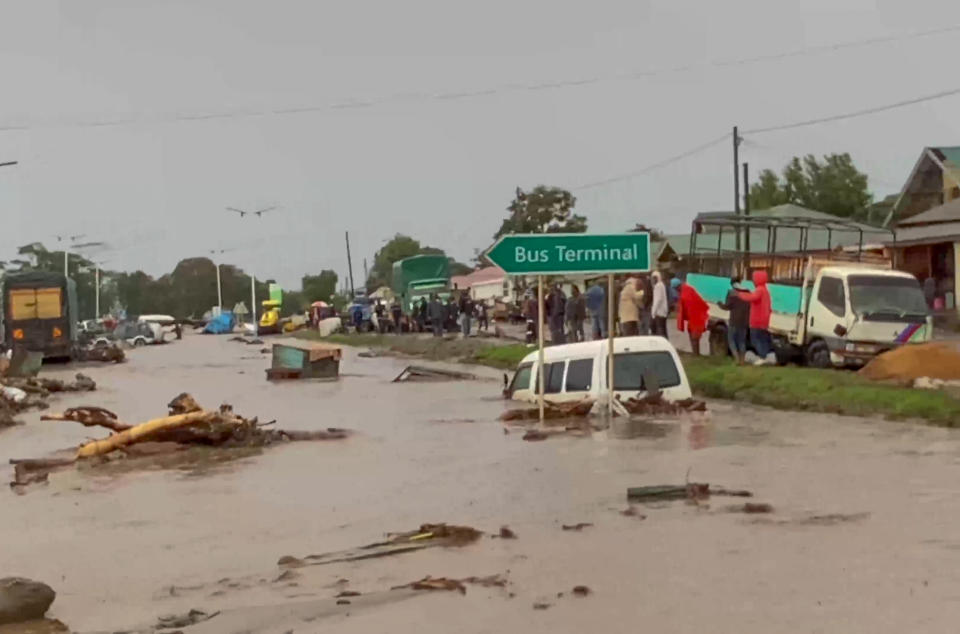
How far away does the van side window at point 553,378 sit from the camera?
20.3 metres

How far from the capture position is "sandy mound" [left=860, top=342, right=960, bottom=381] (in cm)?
2166

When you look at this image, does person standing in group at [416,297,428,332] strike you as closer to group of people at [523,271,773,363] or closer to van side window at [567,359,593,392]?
group of people at [523,271,773,363]

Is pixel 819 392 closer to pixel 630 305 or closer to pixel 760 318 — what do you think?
pixel 760 318

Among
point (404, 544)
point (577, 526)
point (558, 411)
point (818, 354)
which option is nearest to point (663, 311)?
point (818, 354)

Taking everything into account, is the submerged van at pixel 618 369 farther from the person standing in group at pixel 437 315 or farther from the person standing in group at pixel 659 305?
the person standing in group at pixel 437 315

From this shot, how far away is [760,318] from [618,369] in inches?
277

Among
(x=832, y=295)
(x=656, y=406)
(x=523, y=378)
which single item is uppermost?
(x=832, y=295)

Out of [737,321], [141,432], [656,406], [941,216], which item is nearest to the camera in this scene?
[141,432]

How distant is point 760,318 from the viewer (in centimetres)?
2572

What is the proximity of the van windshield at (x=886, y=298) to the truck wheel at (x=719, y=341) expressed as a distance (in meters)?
3.49

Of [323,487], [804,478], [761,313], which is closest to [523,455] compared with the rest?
[323,487]

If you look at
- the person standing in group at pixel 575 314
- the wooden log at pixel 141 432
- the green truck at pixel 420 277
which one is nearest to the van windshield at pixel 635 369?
the wooden log at pixel 141 432

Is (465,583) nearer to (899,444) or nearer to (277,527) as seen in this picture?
(277,527)

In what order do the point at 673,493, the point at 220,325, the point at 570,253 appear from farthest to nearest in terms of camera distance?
the point at 220,325
the point at 570,253
the point at 673,493
